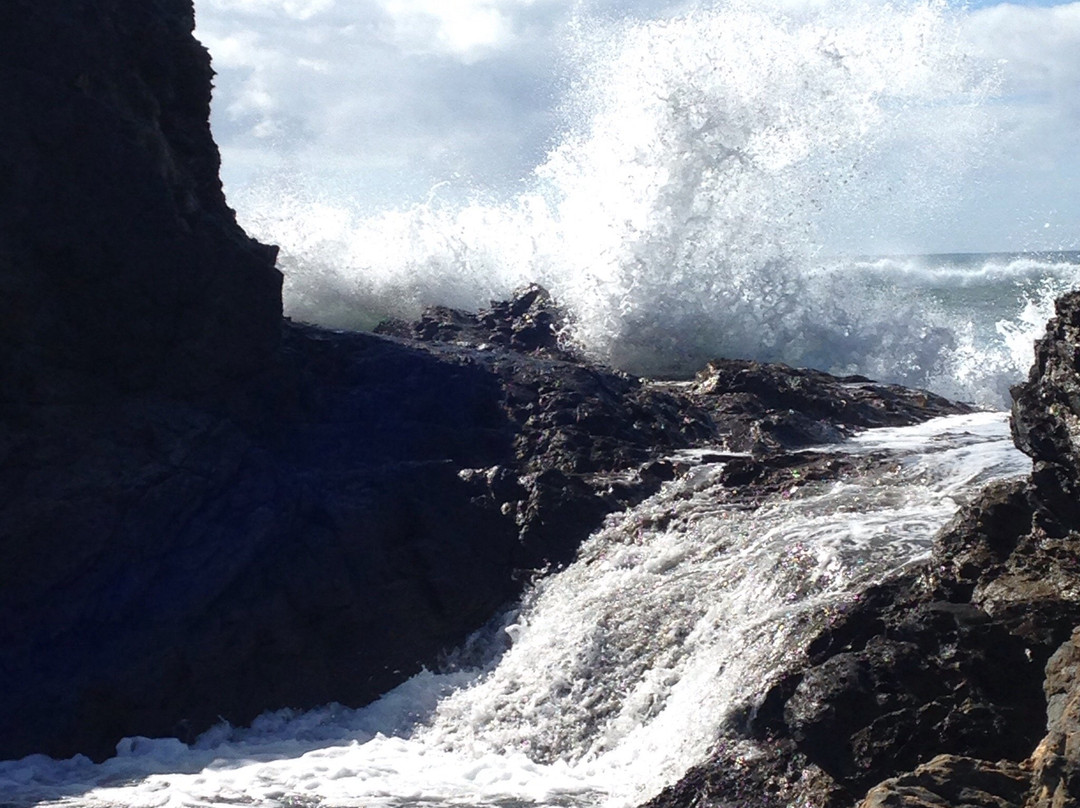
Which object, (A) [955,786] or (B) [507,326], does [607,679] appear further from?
(B) [507,326]

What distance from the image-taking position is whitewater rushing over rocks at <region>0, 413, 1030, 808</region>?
638cm

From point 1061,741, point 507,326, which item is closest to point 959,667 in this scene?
point 1061,741

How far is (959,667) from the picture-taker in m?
5.30

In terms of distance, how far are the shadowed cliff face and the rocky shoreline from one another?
0.02m

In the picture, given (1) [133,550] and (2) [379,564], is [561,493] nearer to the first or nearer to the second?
(2) [379,564]

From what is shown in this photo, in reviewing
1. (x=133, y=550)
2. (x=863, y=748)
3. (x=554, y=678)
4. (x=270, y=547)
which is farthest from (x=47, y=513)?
(x=863, y=748)

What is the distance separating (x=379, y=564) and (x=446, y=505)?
68 cm

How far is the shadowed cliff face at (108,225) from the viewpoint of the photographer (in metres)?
8.56

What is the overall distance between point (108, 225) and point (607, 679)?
174 inches

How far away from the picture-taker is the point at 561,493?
9148mm

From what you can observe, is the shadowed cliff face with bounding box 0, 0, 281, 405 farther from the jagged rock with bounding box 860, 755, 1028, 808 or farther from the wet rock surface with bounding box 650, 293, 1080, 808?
the jagged rock with bounding box 860, 755, 1028, 808

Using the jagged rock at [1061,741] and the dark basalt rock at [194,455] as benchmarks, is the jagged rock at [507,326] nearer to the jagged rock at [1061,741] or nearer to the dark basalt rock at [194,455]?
the dark basalt rock at [194,455]

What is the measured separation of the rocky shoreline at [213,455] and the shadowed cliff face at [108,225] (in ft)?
0.05

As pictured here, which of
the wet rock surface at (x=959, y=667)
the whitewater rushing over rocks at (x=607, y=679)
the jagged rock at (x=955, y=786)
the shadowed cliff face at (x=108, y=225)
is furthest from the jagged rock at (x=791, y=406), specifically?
the jagged rock at (x=955, y=786)
